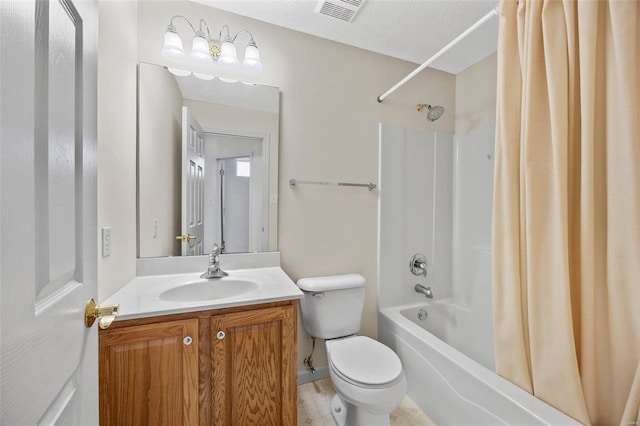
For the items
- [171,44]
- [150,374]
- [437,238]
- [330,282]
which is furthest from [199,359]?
[437,238]

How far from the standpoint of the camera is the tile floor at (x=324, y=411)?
4.81 feet

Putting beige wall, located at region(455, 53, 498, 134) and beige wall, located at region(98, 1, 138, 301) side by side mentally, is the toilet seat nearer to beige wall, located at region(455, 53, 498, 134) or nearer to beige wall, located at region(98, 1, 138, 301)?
beige wall, located at region(98, 1, 138, 301)

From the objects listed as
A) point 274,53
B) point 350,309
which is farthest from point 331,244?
point 274,53

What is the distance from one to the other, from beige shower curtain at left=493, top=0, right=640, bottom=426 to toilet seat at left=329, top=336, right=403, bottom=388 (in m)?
0.50

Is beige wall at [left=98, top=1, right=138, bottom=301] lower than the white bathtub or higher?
higher


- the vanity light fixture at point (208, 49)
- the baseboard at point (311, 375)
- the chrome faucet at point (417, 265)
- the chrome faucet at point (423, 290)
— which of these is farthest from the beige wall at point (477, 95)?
the baseboard at point (311, 375)

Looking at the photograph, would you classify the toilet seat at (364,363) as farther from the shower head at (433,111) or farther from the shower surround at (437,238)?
the shower head at (433,111)

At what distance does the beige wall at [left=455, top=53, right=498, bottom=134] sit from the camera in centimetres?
194

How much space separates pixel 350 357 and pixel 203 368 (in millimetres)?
735

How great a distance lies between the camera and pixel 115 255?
1184 millimetres

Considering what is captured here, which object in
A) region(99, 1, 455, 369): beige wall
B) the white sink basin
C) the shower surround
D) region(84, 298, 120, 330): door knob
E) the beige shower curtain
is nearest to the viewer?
region(84, 298, 120, 330): door knob

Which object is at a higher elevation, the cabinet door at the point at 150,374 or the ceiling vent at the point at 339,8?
the ceiling vent at the point at 339,8

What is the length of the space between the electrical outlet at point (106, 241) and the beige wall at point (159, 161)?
308mm

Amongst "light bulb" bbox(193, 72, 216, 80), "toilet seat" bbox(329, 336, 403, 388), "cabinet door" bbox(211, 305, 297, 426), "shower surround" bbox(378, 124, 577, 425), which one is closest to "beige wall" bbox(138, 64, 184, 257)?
"light bulb" bbox(193, 72, 216, 80)
